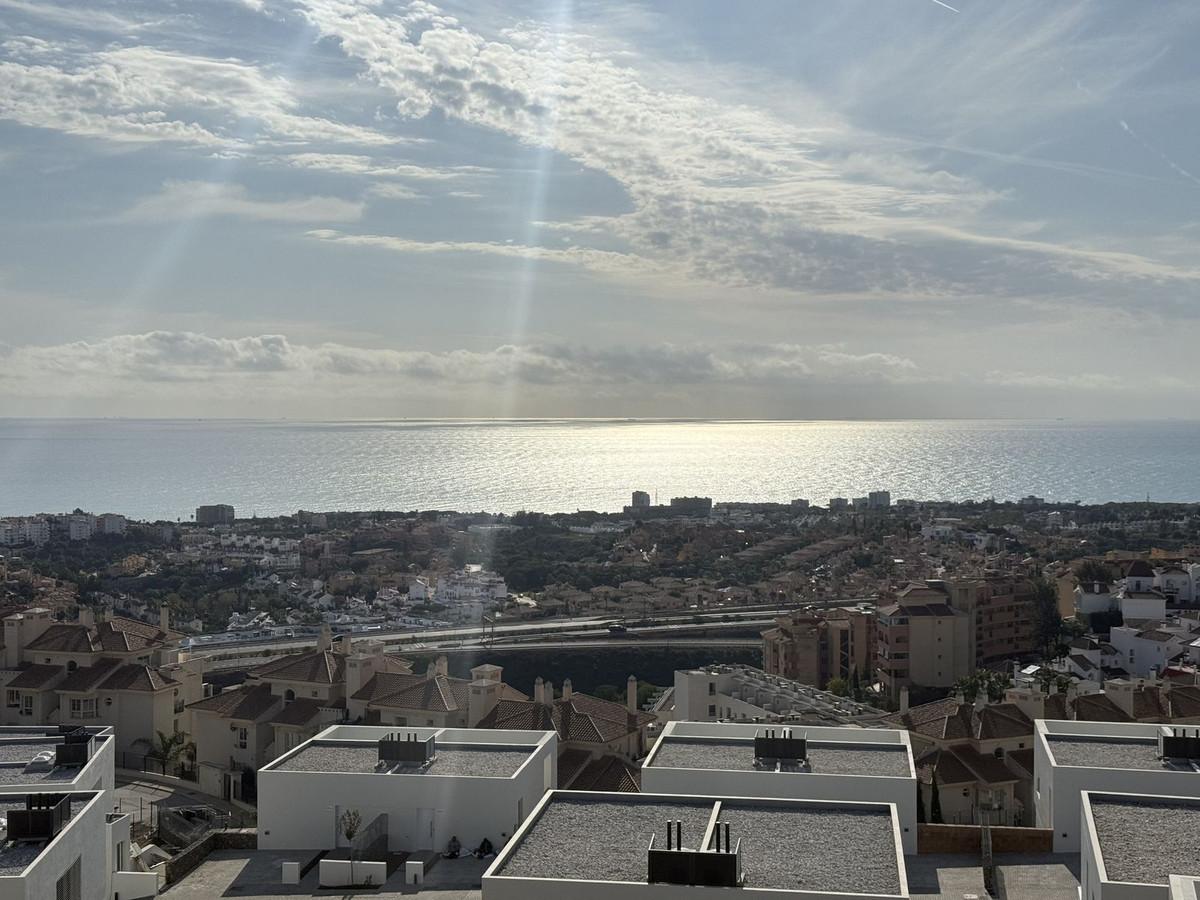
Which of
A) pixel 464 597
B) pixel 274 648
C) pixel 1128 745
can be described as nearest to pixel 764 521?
pixel 464 597

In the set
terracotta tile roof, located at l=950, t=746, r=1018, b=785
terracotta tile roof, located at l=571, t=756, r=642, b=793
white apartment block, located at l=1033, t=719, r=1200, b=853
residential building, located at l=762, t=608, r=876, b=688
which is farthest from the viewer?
residential building, located at l=762, t=608, r=876, b=688

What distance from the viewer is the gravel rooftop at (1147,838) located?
7.09 meters

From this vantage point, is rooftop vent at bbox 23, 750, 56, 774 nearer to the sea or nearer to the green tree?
the green tree

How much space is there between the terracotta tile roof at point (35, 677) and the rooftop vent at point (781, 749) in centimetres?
1450

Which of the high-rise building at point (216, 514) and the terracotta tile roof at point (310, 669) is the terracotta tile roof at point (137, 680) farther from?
the high-rise building at point (216, 514)

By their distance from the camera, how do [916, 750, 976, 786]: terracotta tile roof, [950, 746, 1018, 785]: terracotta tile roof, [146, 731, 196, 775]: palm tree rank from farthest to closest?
[146, 731, 196, 775]: palm tree, [950, 746, 1018, 785]: terracotta tile roof, [916, 750, 976, 786]: terracotta tile roof

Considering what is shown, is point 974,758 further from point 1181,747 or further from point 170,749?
point 170,749

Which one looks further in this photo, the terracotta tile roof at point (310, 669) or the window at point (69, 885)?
the terracotta tile roof at point (310, 669)

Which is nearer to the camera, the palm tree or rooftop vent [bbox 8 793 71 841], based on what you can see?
rooftop vent [bbox 8 793 71 841]

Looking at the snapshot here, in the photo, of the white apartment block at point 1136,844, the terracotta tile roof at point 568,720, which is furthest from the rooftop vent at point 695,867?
the terracotta tile roof at point 568,720

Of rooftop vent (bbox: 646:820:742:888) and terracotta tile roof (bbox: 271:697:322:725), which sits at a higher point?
rooftop vent (bbox: 646:820:742:888)

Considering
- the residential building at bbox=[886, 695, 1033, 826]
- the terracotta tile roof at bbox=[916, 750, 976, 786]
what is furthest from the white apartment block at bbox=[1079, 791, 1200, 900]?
the terracotta tile roof at bbox=[916, 750, 976, 786]

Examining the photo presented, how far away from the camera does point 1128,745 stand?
11797 mm

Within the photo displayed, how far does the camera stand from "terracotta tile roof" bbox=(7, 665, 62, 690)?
20906mm
